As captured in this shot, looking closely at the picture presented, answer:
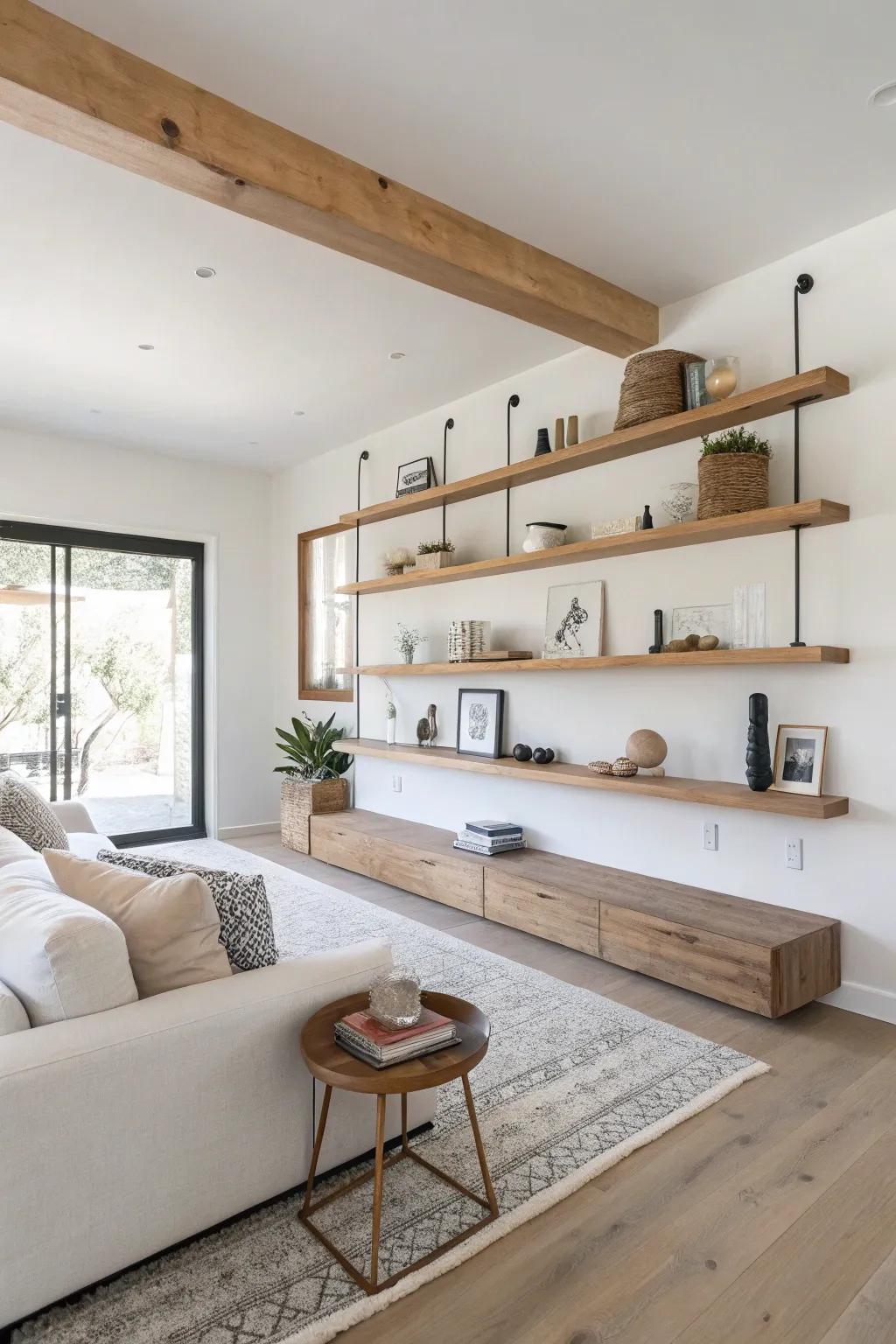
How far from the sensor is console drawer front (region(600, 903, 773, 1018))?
286 cm

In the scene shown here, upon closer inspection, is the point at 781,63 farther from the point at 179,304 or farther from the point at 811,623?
the point at 179,304

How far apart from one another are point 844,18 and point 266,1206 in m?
3.16

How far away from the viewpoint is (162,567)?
6.23m

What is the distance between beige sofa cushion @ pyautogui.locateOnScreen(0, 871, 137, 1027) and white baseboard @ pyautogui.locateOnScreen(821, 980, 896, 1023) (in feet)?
8.15

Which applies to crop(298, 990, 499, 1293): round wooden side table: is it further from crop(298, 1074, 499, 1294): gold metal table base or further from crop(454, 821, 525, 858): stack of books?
crop(454, 821, 525, 858): stack of books

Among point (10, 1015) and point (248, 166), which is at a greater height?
point (248, 166)

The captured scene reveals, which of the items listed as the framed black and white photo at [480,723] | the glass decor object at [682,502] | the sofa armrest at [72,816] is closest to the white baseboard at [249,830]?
the sofa armrest at [72,816]

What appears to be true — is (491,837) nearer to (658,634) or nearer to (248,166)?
(658,634)

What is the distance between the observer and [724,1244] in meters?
1.82

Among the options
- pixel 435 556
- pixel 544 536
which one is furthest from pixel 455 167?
pixel 435 556

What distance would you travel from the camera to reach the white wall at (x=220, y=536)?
5.70m

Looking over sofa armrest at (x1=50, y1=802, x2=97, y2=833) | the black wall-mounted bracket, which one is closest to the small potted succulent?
the black wall-mounted bracket

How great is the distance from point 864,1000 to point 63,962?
2667 millimetres

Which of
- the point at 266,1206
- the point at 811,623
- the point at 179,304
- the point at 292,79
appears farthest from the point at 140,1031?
the point at 179,304
